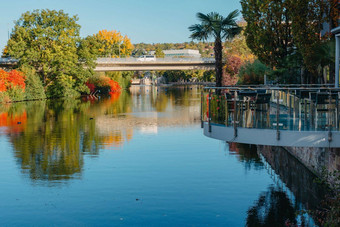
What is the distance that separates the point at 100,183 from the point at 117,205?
Result: 9.13 ft

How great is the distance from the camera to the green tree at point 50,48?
62.2 m

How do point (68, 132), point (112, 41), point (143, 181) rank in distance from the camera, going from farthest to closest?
1. point (112, 41)
2. point (68, 132)
3. point (143, 181)

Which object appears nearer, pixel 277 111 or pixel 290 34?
pixel 277 111

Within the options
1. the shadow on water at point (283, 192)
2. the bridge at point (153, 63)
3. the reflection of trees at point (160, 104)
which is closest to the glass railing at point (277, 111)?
the shadow on water at point (283, 192)

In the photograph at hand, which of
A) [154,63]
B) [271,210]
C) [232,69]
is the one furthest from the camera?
[154,63]

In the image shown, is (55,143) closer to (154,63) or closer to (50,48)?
(50,48)

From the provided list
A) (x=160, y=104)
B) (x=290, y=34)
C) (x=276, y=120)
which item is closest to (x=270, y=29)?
(x=290, y=34)

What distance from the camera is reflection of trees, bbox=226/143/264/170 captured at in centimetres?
2056

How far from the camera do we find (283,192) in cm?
1630

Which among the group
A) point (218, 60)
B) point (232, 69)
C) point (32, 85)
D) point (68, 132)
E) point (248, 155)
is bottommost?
point (248, 155)

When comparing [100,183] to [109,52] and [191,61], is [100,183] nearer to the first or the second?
[191,61]

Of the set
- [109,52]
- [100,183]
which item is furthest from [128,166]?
[109,52]

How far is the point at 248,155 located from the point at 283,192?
265 inches

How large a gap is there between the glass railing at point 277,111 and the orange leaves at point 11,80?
4463 centimetres
